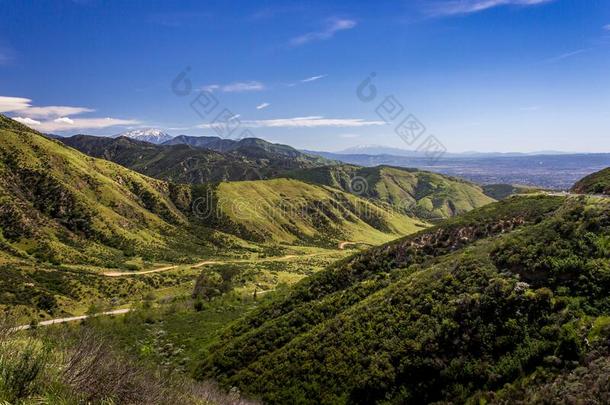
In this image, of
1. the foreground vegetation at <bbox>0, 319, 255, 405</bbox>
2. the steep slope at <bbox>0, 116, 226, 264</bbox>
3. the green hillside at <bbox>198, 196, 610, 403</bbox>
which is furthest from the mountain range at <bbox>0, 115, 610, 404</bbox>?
the steep slope at <bbox>0, 116, 226, 264</bbox>

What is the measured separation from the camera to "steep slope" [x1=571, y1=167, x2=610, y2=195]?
3730 centimetres

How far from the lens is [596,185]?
128ft

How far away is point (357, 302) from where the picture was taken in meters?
36.2

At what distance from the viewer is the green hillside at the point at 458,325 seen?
21078mm

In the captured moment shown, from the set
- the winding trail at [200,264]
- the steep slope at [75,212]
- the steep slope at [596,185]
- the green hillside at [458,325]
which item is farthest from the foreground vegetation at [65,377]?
the steep slope at [75,212]

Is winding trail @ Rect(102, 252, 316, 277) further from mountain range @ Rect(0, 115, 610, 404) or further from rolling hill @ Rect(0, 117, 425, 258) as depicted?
mountain range @ Rect(0, 115, 610, 404)

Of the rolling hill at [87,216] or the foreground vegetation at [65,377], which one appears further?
the rolling hill at [87,216]

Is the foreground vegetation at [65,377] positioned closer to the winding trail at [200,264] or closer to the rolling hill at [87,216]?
the winding trail at [200,264]

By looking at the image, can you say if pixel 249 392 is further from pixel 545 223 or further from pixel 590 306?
pixel 545 223

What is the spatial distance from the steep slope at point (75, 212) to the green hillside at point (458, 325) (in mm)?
93245

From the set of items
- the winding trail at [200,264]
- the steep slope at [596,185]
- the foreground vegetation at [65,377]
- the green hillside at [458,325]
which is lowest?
the winding trail at [200,264]

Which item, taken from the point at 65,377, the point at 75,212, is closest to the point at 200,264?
the point at 75,212

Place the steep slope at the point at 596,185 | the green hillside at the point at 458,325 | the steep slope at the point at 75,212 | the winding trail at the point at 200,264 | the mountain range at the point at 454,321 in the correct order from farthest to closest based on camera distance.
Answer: the steep slope at the point at 75,212 → the winding trail at the point at 200,264 → the steep slope at the point at 596,185 → the green hillside at the point at 458,325 → the mountain range at the point at 454,321

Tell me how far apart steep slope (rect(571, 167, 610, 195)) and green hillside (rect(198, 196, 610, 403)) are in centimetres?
369
